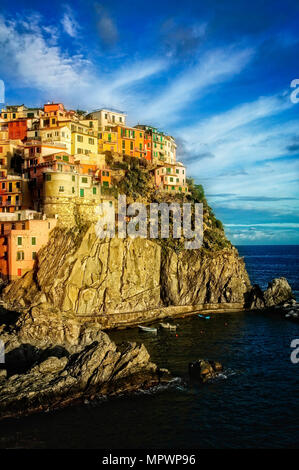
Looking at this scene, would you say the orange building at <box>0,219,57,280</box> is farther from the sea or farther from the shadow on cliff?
the sea

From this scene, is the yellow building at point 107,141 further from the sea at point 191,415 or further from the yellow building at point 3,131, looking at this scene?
the sea at point 191,415

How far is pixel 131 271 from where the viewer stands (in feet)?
213

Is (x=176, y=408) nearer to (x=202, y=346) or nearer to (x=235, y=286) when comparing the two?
(x=202, y=346)

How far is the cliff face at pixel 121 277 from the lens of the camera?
192ft

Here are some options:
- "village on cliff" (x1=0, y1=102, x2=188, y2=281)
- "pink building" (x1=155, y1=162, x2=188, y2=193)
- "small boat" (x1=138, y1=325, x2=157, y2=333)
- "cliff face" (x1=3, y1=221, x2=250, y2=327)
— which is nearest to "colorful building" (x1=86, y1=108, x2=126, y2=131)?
"village on cliff" (x1=0, y1=102, x2=188, y2=281)

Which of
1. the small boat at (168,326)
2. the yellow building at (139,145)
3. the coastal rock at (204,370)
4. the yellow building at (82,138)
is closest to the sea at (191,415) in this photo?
the coastal rock at (204,370)

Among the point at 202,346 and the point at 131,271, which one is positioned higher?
the point at 131,271

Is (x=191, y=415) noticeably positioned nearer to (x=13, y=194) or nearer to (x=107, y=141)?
(x=13, y=194)

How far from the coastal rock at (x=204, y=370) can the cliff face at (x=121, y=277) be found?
20586 millimetres

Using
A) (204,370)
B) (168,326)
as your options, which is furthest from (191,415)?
(168,326)

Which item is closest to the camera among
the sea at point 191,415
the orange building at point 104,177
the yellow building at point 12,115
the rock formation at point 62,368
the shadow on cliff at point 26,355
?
the sea at point 191,415

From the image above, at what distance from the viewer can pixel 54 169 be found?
65.5m
